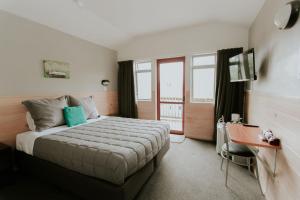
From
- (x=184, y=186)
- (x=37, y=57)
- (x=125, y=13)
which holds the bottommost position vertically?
(x=184, y=186)

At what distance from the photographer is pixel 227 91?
3.22 meters

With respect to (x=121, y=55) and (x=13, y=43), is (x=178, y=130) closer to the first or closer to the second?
(x=121, y=55)

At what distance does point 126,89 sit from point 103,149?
2963mm

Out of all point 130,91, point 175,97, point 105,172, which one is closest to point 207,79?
point 175,97

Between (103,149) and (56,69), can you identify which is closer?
(103,149)

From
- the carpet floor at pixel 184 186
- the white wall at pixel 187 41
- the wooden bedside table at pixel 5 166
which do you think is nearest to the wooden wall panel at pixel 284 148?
the carpet floor at pixel 184 186

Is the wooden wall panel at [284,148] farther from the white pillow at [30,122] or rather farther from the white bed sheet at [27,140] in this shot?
the white pillow at [30,122]

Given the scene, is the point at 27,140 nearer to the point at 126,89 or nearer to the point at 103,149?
the point at 103,149

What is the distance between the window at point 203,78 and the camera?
3.57 m

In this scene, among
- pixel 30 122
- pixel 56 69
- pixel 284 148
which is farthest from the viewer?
pixel 56 69

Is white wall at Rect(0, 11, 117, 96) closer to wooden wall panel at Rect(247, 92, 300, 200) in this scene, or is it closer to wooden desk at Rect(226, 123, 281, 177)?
wooden desk at Rect(226, 123, 281, 177)

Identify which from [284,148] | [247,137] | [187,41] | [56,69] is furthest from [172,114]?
[284,148]

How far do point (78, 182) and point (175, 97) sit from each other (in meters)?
3.12

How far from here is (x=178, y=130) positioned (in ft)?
14.1
